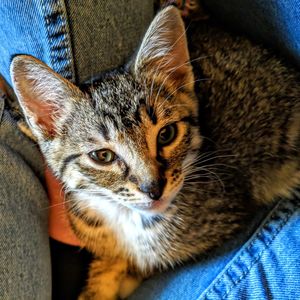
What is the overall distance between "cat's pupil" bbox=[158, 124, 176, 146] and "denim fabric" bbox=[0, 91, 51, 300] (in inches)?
13.3

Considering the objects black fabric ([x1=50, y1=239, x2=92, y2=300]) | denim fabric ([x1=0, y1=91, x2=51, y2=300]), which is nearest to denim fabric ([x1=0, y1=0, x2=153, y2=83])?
denim fabric ([x1=0, y1=91, x2=51, y2=300])

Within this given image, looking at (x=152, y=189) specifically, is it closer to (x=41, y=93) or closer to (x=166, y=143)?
(x=166, y=143)

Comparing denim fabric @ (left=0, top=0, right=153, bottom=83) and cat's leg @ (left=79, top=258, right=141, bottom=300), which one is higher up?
denim fabric @ (left=0, top=0, right=153, bottom=83)

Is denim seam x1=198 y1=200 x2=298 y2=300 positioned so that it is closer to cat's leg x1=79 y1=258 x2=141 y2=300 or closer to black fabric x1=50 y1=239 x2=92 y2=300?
cat's leg x1=79 y1=258 x2=141 y2=300

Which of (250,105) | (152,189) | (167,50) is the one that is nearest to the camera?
(152,189)

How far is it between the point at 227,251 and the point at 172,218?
0.16 meters

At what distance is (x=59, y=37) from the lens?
36.8 inches

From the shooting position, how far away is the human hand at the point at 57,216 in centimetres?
116

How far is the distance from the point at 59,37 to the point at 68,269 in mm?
625

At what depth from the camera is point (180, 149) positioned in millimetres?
977

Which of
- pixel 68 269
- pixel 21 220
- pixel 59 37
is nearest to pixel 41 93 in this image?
pixel 59 37

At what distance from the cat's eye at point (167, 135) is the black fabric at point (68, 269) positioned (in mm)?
434

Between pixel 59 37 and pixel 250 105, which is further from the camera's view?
pixel 250 105

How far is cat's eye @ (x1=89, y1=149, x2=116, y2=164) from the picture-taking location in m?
0.93
